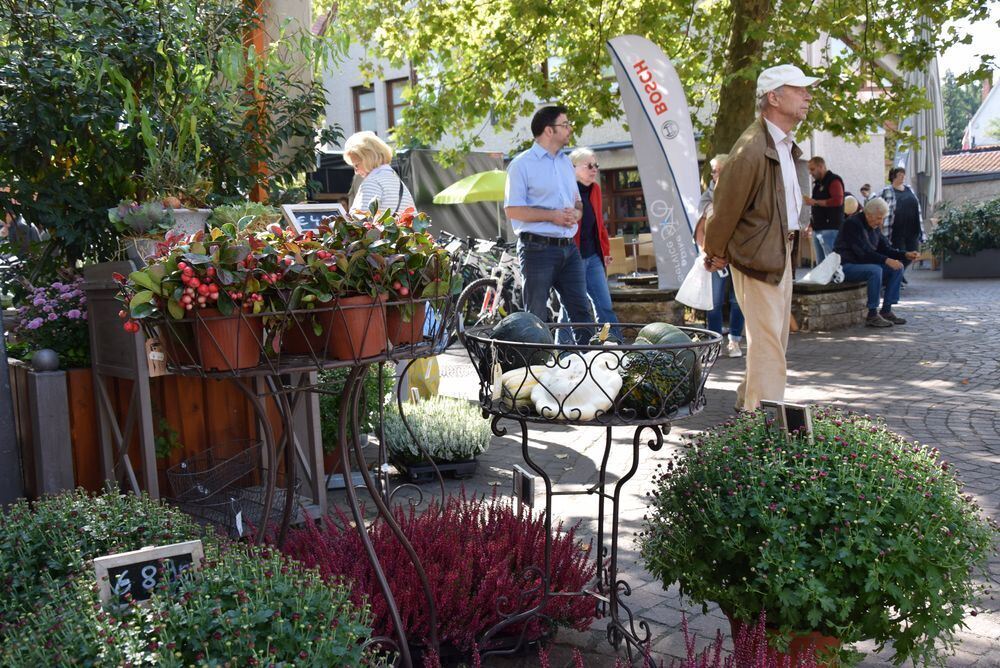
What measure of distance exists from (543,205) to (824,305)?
19.0 ft

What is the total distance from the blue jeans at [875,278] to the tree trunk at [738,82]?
222 centimetres

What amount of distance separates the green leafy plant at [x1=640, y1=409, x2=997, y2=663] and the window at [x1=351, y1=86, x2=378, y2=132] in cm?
2489

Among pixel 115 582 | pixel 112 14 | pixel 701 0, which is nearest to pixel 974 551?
pixel 115 582

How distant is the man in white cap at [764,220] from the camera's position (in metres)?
5.29

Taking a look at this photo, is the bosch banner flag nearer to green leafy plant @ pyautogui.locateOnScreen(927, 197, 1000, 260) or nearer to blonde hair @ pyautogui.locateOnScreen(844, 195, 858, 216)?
blonde hair @ pyautogui.locateOnScreen(844, 195, 858, 216)

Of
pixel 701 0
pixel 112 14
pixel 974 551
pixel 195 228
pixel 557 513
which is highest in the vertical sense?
pixel 701 0

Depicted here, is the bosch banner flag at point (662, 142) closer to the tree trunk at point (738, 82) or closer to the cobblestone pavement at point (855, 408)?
the tree trunk at point (738, 82)

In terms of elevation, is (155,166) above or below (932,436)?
above

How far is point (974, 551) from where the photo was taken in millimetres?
2623

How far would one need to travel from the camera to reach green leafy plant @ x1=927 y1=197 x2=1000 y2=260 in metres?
17.6

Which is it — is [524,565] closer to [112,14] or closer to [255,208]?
[255,208]

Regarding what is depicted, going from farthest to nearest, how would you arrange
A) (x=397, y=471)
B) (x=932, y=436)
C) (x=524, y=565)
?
(x=932, y=436), (x=397, y=471), (x=524, y=565)

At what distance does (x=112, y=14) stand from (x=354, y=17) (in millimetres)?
9707

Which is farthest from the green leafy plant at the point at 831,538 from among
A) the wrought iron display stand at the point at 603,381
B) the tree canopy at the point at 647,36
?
the tree canopy at the point at 647,36
